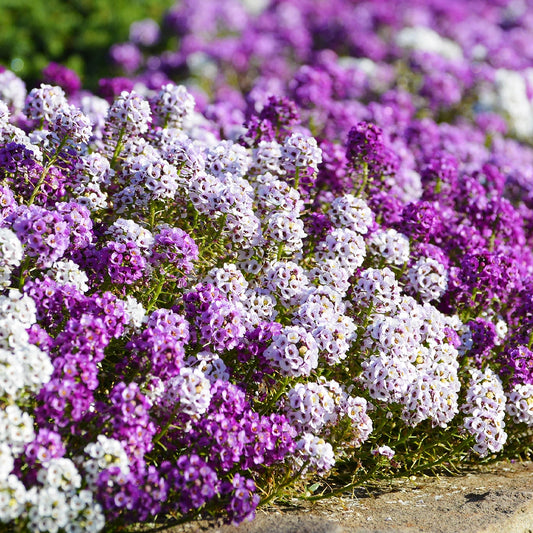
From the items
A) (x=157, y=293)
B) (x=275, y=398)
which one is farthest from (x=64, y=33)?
(x=275, y=398)

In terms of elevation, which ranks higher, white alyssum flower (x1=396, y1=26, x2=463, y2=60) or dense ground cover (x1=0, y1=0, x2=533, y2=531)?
white alyssum flower (x1=396, y1=26, x2=463, y2=60)

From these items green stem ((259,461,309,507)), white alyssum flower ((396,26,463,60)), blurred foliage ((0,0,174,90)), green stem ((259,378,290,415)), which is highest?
blurred foliage ((0,0,174,90))

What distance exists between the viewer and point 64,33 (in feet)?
46.0

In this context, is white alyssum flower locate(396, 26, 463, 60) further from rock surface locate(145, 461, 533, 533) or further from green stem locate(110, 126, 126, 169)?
rock surface locate(145, 461, 533, 533)

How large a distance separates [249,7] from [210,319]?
1562 centimetres

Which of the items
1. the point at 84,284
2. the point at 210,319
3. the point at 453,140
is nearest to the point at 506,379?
the point at 210,319

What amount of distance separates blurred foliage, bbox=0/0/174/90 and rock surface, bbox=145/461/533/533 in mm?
9576

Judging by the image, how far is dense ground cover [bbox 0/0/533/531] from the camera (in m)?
4.04

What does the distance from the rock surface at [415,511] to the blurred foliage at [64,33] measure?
377 inches

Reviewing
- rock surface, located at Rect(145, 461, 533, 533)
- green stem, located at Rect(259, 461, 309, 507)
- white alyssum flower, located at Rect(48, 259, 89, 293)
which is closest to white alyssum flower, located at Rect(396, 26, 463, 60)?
rock surface, located at Rect(145, 461, 533, 533)

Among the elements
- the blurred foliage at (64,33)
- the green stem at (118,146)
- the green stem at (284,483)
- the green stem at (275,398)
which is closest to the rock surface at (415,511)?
the green stem at (284,483)

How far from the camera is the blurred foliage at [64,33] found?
13.1m

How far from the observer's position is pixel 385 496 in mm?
5086

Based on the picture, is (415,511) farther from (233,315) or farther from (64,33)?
(64,33)
